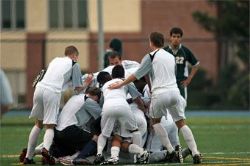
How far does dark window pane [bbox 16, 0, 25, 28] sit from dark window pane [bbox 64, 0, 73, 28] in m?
2.32

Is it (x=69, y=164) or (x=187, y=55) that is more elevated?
(x=187, y=55)

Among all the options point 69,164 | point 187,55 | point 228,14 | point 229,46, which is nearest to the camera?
point 69,164

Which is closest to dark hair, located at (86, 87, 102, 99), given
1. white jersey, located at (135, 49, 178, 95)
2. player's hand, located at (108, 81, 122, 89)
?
player's hand, located at (108, 81, 122, 89)

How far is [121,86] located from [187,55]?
2253mm

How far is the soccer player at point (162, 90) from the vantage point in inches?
680

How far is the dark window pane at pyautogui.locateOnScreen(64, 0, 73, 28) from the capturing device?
58.7 metres

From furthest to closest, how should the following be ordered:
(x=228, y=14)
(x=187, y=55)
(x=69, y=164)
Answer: (x=228, y=14) < (x=187, y=55) < (x=69, y=164)

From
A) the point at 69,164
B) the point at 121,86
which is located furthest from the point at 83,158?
the point at 121,86

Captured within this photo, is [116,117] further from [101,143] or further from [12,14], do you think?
[12,14]

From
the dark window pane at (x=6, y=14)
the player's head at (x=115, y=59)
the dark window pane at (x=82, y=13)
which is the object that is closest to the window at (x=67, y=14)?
the dark window pane at (x=82, y=13)

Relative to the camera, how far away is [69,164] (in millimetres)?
17406

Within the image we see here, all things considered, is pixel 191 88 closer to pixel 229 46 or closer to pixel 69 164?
pixel 229 46

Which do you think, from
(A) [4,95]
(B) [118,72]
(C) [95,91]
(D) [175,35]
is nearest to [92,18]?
(D) [175,35]

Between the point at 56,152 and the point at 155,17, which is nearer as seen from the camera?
the point at 56,152
